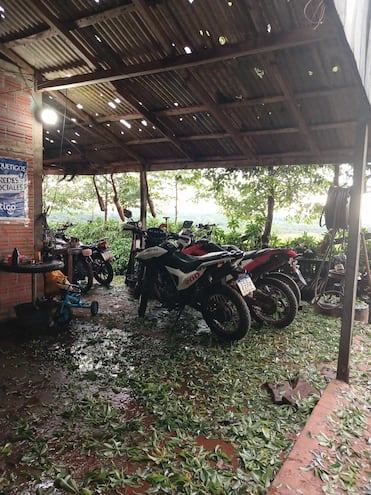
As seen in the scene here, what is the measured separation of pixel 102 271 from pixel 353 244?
5.28 metres

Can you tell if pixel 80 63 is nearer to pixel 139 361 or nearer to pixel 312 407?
pixel 139 361

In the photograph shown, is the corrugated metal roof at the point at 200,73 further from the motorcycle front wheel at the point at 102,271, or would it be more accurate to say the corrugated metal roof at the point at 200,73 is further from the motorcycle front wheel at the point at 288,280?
the motorcycle front wheel at the point at 102,271

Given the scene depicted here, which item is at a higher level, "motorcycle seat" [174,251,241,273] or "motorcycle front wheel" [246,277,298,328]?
"motorcycle seat" [174,251,241,273]

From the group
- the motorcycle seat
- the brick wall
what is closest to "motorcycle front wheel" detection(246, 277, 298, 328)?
the motorcycle seat

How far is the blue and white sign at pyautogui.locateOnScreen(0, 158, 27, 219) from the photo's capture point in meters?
4.24

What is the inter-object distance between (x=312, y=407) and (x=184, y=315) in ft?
8.93

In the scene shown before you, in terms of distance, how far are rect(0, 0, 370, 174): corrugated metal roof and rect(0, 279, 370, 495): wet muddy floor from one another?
98.2 inches

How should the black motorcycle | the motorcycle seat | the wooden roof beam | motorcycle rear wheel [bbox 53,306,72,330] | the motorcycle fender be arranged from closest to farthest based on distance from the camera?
the wooden roof beam → the motorcycle seat → motorcycle rear wheel [bbox 53,306,72,330] → the motorcycle fender → the black motorcycle

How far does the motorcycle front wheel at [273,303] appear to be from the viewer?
14.0ft

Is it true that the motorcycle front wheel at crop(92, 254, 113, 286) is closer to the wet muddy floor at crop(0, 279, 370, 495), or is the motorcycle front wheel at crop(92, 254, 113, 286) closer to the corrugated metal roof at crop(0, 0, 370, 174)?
the wet muddy floor at crop(0, 279, 370, 495)

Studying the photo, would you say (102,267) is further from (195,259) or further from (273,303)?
(273,303)

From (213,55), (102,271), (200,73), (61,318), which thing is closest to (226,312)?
(61,318)

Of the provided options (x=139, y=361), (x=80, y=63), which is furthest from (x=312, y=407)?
(x=80, y=63)

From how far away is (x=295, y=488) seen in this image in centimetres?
169
